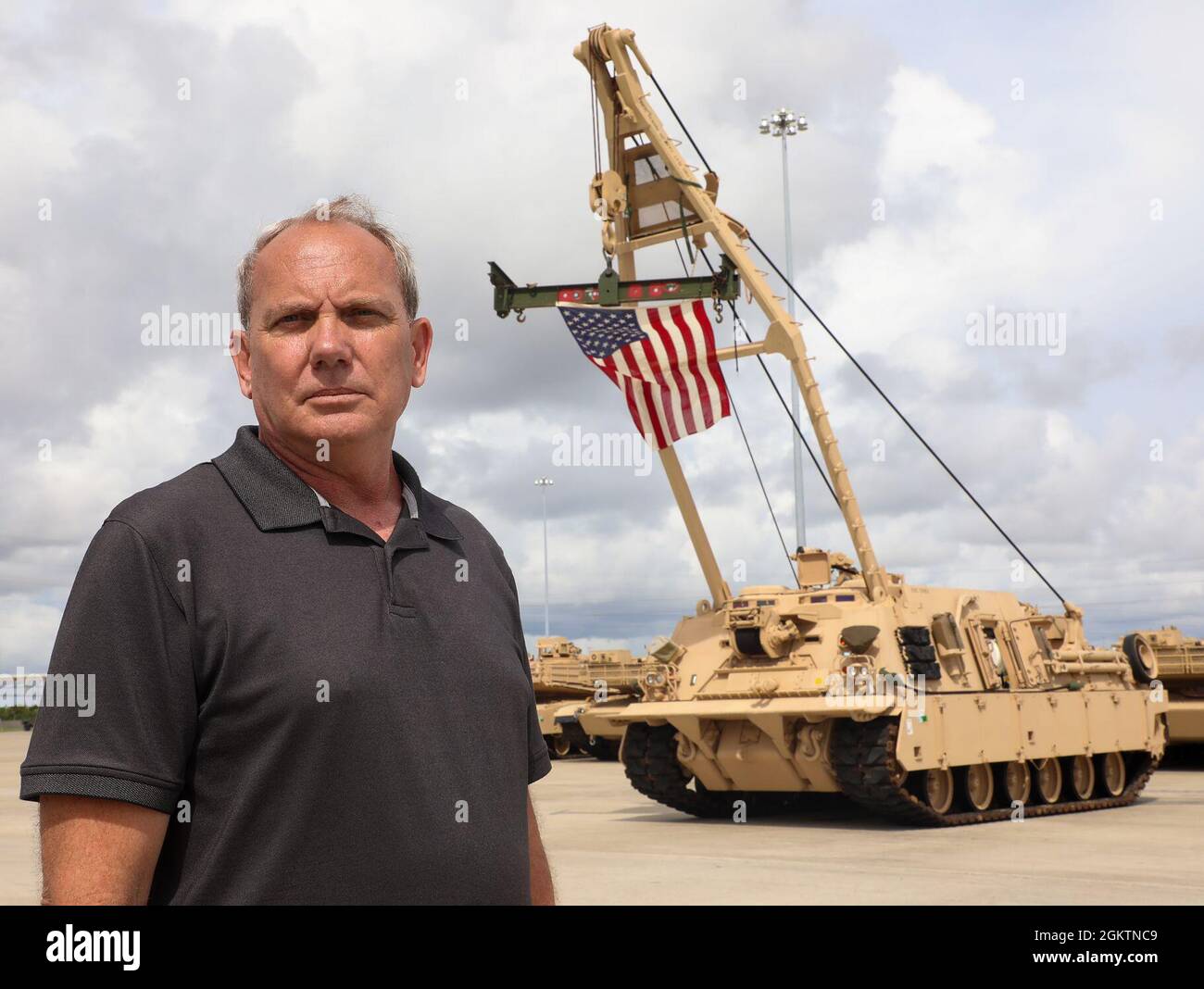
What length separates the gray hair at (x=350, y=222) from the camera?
229 centimetres

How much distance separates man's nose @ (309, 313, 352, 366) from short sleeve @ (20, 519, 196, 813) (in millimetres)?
416

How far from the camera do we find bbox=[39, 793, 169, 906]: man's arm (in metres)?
1.83

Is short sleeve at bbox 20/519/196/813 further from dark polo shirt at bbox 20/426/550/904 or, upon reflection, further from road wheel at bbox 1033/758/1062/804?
road wheel at bbox 1033/758/1062/804

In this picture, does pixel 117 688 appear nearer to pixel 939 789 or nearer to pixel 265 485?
pixel 265 485

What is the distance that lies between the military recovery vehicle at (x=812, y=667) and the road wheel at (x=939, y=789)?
0.08ft

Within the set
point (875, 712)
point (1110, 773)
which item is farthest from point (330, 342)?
point (1110, 773)

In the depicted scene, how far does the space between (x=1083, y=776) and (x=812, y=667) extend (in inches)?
215

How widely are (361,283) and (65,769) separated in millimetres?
869

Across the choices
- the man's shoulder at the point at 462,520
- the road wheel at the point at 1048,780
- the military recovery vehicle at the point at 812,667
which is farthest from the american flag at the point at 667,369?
the man's shoulder at the point at 462,520

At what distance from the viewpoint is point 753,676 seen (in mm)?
15516

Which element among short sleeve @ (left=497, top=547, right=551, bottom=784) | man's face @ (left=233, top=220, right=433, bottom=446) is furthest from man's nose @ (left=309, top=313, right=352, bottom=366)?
short sleeve @ (left=497, top=547, right=551, bottom=784)

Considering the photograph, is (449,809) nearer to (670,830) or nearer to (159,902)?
(159,902)

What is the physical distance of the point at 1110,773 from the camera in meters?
18.6
